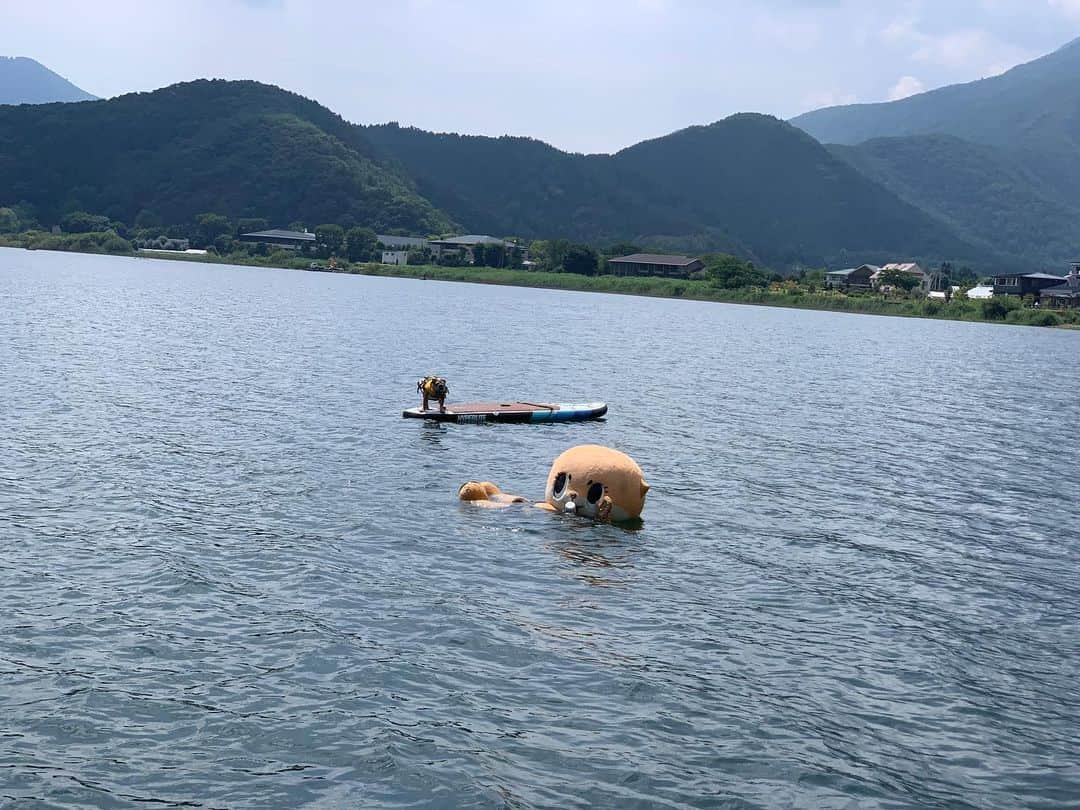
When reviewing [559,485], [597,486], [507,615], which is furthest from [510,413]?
[507,615]

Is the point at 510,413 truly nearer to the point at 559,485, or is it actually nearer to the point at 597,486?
the point at 559,485

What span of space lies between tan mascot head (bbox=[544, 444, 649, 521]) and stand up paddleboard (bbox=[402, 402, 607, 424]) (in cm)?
1850

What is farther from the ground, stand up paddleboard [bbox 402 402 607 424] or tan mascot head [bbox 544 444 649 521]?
tan mascot head [bbox 544 444 649 521]

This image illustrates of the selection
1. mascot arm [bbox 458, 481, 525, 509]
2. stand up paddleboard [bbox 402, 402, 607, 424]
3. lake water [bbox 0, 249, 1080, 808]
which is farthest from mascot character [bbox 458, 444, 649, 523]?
stand up paddleboard [bbox 402, 402, 607, 424]

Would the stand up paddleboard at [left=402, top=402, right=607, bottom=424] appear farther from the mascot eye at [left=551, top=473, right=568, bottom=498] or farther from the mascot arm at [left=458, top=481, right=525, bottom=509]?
the mascot eye at [left=551, top=473, right=568, bottom=498]

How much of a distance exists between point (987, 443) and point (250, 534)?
39.7m

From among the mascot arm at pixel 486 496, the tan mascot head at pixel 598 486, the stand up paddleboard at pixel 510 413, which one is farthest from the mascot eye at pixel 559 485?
the stand up paddleboard at pixel 510 413

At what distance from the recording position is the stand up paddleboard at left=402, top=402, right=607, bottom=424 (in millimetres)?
48000

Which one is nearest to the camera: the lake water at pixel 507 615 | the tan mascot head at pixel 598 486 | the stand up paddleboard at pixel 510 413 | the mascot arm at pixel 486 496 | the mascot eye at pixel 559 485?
the lake water at pixel 507 615

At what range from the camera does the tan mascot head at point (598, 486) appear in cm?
2947

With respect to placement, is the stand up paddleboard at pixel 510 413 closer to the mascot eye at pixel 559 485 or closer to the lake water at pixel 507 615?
the lake water at pixel 507 615

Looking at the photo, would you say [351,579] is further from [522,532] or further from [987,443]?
[987,443]

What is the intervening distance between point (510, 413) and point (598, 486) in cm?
1993

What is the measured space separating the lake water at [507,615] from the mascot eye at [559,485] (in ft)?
2.43
